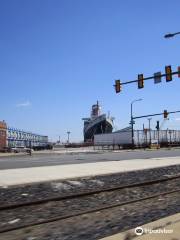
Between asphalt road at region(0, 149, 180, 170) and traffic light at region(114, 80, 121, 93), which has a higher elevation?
traffic light at region(114, 80, 121, 93)

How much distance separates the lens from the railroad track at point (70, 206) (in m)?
9.34

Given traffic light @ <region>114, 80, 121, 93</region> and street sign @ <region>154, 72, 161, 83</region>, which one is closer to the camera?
street sign @ <region>154, 72, 161, 83</region>

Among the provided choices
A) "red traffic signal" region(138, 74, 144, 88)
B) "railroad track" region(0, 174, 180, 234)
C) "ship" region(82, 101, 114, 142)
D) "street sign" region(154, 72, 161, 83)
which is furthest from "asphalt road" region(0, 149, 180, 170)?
"ship" region(82, 101, 114, 142)

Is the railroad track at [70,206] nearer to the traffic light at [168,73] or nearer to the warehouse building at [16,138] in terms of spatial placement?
the traffic light at [168,73]

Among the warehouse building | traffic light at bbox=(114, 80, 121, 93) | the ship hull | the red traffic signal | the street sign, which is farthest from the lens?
the ship hull

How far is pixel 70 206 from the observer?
37.6 feet

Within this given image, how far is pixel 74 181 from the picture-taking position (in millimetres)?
15953

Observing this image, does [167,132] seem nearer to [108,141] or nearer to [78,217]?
[108,141]

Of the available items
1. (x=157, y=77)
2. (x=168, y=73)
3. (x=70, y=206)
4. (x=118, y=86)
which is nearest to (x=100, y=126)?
(x=118, y=86)

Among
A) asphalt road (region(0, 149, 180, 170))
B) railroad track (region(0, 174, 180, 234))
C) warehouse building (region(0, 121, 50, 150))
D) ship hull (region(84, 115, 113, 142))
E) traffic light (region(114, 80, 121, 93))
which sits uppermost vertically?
ship hull (region(84, 115, 113, 142))

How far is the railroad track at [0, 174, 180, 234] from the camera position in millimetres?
9336

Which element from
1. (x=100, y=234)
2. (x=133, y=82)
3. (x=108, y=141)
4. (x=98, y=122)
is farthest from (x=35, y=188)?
(x=98, y=122)

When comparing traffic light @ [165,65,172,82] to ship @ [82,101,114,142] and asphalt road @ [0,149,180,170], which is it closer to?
asphalt road @ [0,149,180,170]

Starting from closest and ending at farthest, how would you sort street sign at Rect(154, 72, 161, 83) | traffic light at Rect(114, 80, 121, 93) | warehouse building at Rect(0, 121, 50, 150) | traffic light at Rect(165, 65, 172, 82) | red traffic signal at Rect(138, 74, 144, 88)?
traffic light at Rect(165, 65, 172, 82) → street sign at Rect(154, 72, 161, 83) → red traffic signal at Rect(138, 74, 144, 88) → traffic light at Rect(114, 80, 121, 93) → warehouse building at Rect(0, 121, 50, 150)
